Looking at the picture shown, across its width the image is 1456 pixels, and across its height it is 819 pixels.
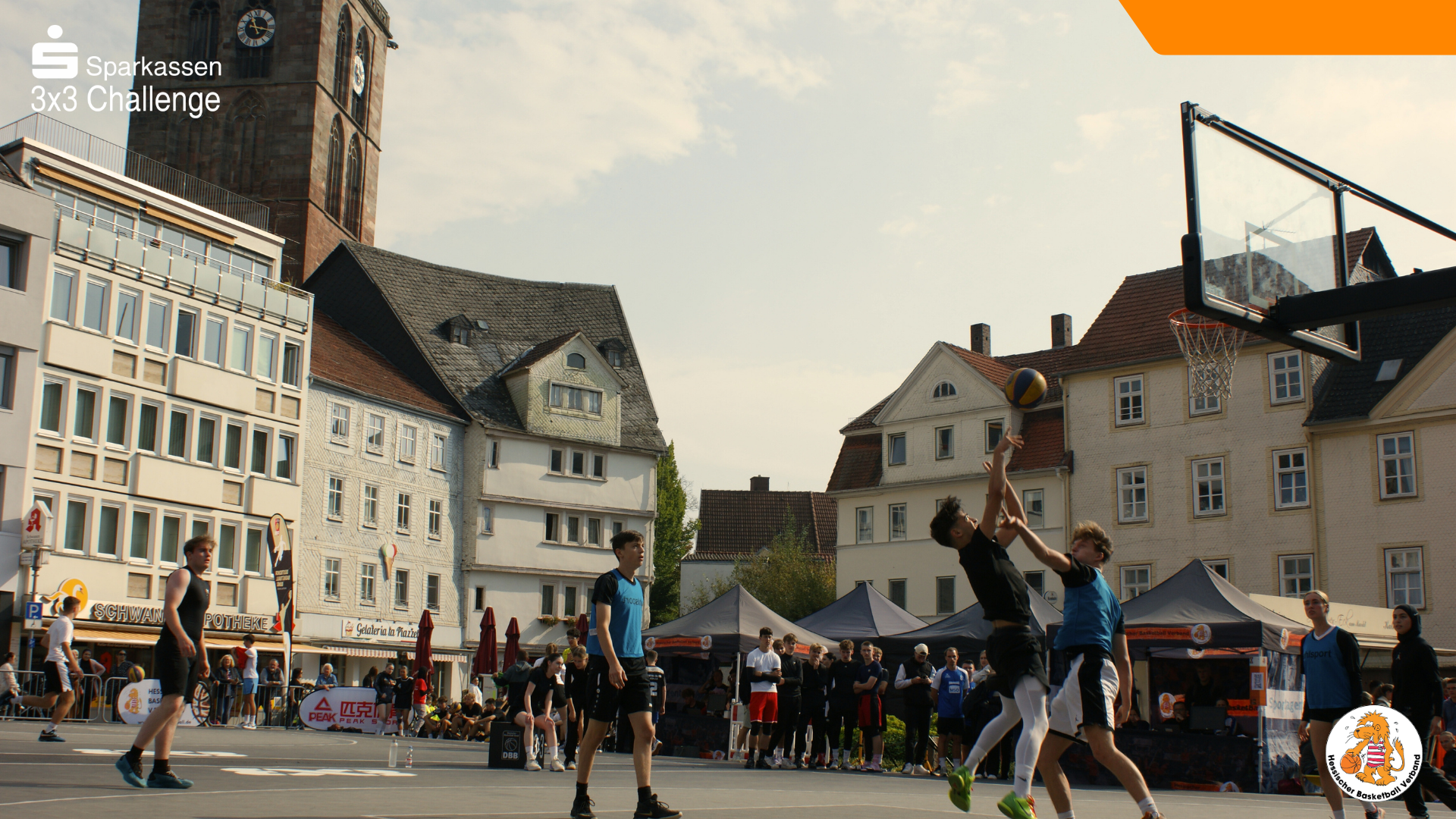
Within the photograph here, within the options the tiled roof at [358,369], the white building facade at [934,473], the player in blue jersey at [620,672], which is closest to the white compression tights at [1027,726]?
the player in blue jersey at [620,672]

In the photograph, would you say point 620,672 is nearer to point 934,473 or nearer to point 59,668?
point 59,668

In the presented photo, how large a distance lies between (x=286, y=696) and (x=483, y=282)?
35.2 meters

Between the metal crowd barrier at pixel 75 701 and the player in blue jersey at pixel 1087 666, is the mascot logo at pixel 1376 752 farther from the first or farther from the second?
the metal crowd barrier at pixel 75 701

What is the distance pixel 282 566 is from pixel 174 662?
3570 cm

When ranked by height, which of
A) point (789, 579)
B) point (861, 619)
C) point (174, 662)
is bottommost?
point (174, 662)

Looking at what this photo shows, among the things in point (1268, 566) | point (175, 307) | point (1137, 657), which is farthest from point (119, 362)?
point (1268, 566)

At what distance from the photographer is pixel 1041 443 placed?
1994 inches

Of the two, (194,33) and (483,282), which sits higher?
(194,33)

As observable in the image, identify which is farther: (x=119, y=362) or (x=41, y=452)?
(x=119, y=362)

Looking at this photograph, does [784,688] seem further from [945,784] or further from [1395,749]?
[1395,749]

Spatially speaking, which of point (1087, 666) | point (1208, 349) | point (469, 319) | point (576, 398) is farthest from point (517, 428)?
point (1087, 666)

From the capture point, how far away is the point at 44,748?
1490 centimetres

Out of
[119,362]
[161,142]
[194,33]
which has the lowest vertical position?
[119,362]

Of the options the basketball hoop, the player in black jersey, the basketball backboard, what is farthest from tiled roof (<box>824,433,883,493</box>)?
the player in black jersey
